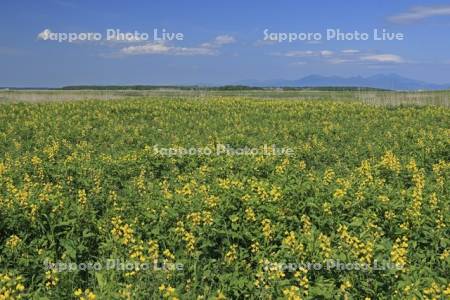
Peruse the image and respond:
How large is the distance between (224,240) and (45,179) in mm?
5721

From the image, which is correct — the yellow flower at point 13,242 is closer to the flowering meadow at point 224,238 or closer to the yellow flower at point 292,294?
the flowering meadow at point 224,238

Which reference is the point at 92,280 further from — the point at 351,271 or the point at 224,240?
the point at 351,271

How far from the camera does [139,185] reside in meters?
8.52

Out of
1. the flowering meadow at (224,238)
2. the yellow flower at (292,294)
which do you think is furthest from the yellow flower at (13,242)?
the yellow flower at (292,294)

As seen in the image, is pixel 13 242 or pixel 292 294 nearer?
pixel 292 294

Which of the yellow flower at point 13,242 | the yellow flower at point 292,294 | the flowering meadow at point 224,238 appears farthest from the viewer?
the yellow flower at point 13,242

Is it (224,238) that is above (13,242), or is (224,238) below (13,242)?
below

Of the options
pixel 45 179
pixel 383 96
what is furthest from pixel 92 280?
pixel 383 96

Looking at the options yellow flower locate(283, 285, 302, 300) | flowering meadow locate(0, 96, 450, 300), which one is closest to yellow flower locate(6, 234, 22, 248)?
flowering meadow locate(0, 96, 450, 300)

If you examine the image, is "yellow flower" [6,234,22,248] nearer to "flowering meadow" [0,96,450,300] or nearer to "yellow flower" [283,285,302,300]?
"flowering meadow" [0,96,450,300]

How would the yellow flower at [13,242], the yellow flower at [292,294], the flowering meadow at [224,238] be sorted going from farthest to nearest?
1. the yellow flower at [13,242]
2. the flowering meadow at [224,238]
3. the yellow flower at [292,294]

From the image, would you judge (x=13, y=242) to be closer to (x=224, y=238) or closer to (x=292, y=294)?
(x=224, y=238)

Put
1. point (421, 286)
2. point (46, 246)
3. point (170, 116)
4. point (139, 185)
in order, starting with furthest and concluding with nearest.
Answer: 1. point (170, 116)
2. point (139, 185)
3. point (46, 246)
4. point (421, 286)

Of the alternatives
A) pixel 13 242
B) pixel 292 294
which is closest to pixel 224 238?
pixel 292 294
